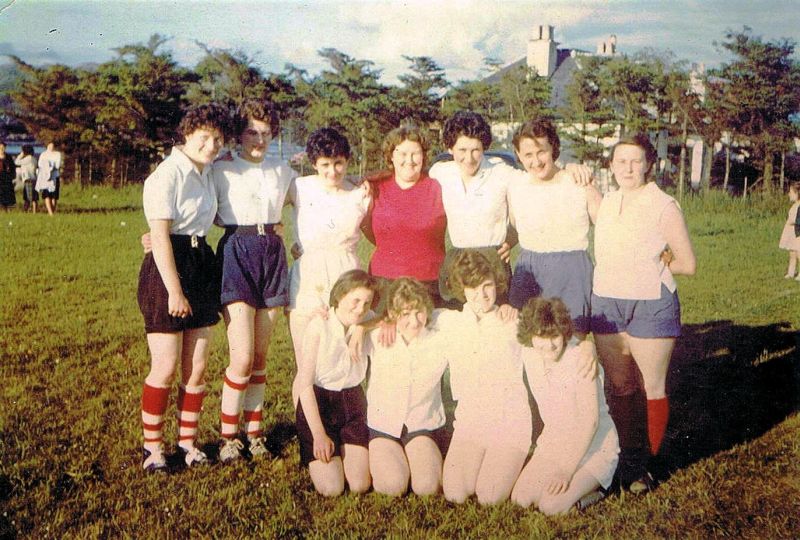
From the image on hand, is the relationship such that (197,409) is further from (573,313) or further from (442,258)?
(573,313)

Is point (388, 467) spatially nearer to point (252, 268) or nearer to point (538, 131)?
point (252, 268)

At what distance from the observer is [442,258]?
13.1 ft

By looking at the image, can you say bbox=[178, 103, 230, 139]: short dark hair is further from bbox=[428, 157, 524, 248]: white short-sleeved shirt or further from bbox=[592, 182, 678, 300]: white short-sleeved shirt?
bbox=[592, 182, 678, 300]: white short-sleeved shirt

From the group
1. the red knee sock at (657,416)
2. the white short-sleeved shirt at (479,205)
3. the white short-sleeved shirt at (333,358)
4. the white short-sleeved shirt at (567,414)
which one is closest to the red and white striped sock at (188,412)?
the white short-sleeved shirt at (333,358)

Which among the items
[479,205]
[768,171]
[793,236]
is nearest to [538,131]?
[479,205]

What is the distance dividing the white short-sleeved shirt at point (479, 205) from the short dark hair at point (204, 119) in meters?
1.23

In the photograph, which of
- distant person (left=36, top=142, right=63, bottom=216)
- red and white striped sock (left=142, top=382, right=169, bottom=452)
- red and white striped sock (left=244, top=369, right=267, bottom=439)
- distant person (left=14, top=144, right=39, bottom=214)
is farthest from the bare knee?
distant person (left=14, top=144, right=39, bottom=214)

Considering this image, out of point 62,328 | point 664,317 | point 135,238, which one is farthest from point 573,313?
point 135,238

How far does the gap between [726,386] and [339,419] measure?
3167 mm

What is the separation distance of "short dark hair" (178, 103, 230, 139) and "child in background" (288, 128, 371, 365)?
47cm

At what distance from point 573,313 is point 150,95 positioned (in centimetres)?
1716

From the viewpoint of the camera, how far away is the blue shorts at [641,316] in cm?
359

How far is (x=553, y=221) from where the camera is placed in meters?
3.72

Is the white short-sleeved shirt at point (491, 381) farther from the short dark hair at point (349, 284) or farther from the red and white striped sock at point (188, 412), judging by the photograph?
the red and white striped sock at point (188, 412)
